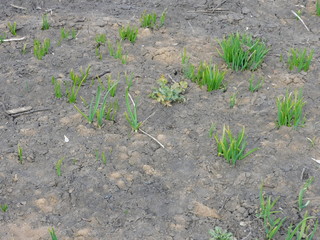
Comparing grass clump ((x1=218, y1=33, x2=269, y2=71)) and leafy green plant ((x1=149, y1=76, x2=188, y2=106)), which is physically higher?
grass clump ((x1=218, y1=33, x2=269, y2=71))

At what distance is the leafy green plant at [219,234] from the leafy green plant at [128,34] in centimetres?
189

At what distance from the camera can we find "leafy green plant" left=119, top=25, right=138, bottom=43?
389 cm

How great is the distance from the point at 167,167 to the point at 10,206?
892 millimetres

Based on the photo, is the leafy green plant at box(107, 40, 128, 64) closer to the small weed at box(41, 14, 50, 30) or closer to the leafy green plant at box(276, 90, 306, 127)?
the small weed at box(41, 14, 50, 30)

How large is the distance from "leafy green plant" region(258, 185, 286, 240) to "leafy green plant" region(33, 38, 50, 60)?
198 centimetres

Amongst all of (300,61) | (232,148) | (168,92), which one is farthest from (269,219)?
(300,61)

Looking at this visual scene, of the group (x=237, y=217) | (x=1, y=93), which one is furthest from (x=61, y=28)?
(x=237, y=217)

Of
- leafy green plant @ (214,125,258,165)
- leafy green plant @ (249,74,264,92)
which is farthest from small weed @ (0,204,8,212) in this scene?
leafy green plant @ (249,74,264,92)

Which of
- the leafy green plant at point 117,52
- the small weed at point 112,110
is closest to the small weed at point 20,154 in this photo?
the small weed at point 112,110

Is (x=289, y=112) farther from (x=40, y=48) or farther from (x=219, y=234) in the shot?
(x=40, y=48)

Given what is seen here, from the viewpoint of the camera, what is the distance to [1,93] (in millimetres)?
3410

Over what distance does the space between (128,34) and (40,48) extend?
0.68 meters

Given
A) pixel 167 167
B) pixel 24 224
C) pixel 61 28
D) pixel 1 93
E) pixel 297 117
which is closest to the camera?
pixel 24 224

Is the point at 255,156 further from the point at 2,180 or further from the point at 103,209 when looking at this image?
the point at 2,180
